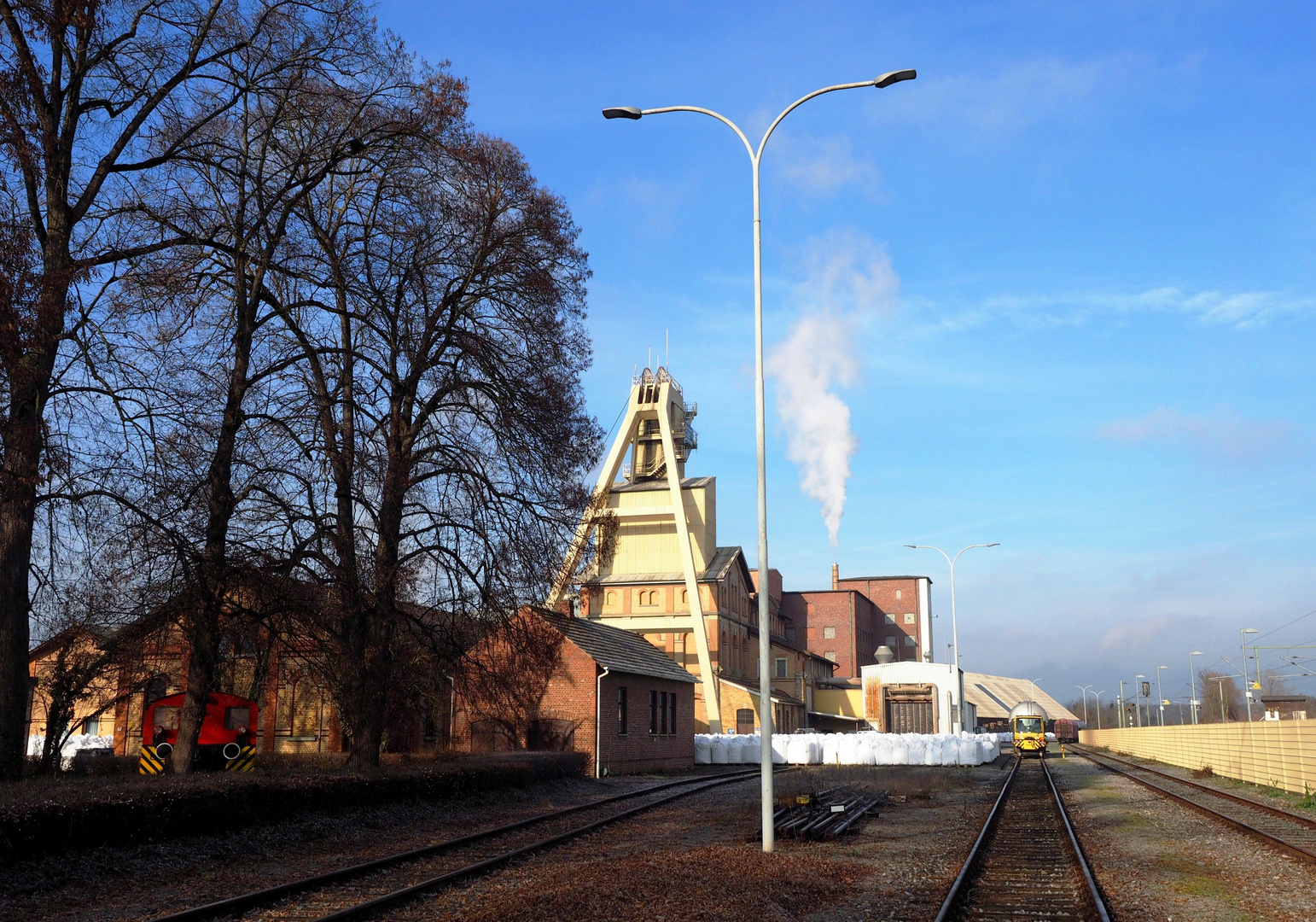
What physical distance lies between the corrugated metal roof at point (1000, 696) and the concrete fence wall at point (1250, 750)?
3172 inches

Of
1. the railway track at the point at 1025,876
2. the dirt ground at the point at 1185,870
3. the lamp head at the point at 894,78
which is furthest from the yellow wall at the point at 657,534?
the lamp head at the point at 894,78

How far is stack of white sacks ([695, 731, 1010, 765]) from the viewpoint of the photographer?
144 feet

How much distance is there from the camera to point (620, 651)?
3812 cm

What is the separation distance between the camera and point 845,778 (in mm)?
33281

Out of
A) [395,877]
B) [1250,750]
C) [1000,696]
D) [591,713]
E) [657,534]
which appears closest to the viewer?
[395,877]

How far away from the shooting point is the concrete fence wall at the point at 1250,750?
26.5 metres

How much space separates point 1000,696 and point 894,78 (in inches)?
6120

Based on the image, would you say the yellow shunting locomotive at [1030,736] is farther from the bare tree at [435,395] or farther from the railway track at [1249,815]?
the bare tree at [435,395]

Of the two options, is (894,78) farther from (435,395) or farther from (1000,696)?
(1000,696)

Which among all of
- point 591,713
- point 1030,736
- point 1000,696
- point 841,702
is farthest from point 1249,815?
point 1000,696

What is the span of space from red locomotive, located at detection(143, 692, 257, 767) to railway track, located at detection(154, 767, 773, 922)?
31.7 ft

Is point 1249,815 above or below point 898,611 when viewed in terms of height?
below

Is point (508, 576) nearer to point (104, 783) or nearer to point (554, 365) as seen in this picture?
point (554, 365)

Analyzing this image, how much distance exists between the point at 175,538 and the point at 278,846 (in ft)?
16.0
